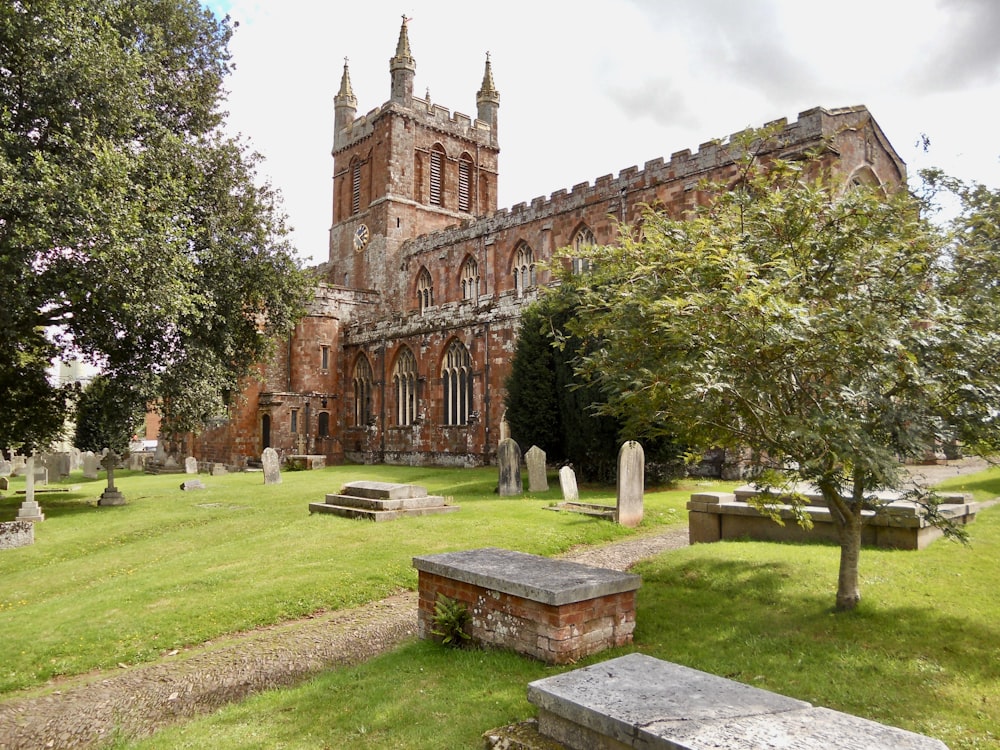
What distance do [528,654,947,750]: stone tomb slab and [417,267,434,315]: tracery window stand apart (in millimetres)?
35960

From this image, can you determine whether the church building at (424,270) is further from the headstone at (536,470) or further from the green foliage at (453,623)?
the green foliage at (453,623)

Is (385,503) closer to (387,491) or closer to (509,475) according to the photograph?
(387,491)

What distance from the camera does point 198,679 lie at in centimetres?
627

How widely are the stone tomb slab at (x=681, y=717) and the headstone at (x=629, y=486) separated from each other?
8.17 meters

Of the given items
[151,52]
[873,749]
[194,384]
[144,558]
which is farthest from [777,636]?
[151,52]

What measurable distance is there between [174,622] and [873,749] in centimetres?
717

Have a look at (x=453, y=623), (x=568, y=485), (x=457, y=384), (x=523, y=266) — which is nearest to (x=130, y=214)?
(x=568, y=485)

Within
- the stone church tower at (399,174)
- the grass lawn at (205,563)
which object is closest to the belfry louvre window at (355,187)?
the stone church tower at (399,174)

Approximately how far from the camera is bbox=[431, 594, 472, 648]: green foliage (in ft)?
20.1

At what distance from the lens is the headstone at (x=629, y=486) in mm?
12383

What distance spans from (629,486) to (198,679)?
803 cm

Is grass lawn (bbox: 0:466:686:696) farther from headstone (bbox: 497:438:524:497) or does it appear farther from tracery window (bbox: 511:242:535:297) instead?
tracery window (bbox: 511:242:535:297)

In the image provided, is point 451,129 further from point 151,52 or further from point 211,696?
point 211,696

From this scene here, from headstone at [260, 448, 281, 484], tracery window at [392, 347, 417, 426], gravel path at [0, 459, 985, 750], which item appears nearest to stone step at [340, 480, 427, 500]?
gravel path at [0, 459, 985, 750]
